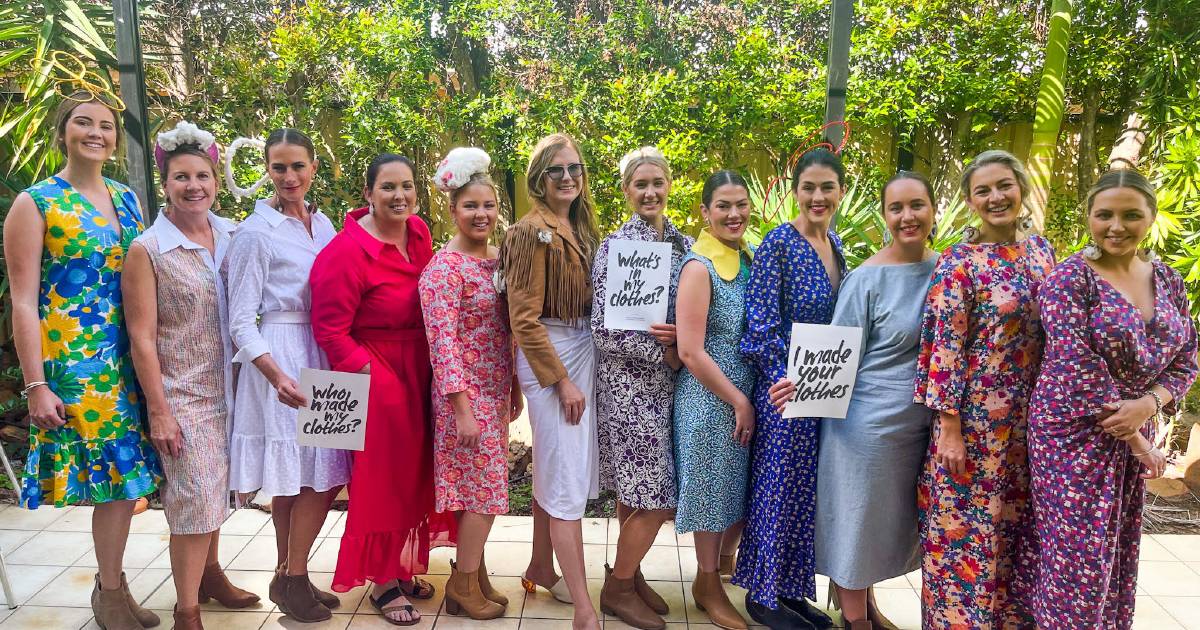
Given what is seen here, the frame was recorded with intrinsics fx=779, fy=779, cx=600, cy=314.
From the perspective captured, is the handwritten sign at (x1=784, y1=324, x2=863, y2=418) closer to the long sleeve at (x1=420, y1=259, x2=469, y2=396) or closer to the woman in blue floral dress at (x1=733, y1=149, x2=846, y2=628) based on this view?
the woman in blue floral dress at (x1=733, y1=149, x2=846, y2=628)

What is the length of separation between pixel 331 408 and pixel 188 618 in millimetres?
837

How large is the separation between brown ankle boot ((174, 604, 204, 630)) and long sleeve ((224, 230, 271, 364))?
0.84 metres

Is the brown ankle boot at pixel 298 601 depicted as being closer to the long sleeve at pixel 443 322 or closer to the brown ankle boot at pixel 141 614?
the brown ankle boot at pixel 141 614

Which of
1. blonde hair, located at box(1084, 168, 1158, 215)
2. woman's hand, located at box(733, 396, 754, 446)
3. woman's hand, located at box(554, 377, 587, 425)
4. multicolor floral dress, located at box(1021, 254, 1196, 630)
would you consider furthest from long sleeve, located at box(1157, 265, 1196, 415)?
woman's hand, located at box(554, 377, 587, 425)

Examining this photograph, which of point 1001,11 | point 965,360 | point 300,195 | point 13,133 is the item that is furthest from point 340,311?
point 1001,11

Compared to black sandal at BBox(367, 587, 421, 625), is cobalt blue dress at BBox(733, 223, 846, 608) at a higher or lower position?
higher

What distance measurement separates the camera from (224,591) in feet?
9.71

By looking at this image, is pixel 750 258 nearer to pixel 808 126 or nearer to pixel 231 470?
pixel 231 470

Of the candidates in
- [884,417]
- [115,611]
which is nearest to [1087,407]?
[884,417]

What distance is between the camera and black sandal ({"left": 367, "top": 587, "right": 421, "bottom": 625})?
2.85m

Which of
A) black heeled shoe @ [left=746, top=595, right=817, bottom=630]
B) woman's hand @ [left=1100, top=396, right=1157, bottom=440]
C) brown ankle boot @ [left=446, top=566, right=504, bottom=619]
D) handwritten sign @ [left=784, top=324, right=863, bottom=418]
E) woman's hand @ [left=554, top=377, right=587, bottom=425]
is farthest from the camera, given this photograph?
brown ankle boot @ [left=446, top=566, right=504, bottom=619]

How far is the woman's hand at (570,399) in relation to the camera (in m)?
2.61

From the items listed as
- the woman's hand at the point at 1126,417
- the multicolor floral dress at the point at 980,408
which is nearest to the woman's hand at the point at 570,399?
the multicolor floral dress at the point at 980,408

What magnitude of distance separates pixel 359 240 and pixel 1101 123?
568 centimetres
